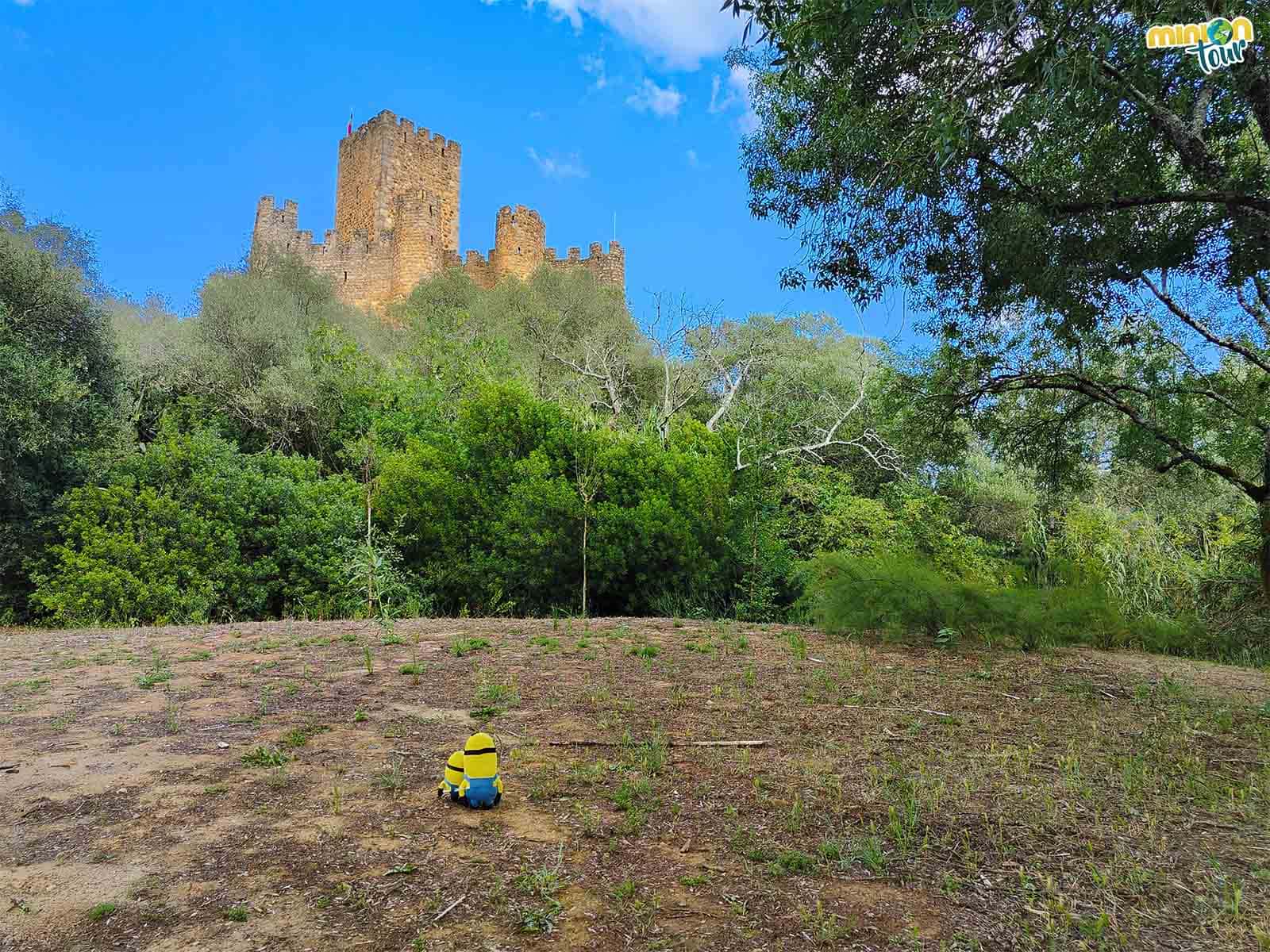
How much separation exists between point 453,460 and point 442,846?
323 inches

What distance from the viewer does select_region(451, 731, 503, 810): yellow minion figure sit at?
2729 mm

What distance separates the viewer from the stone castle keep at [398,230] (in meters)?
29.4

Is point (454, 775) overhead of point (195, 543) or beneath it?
beneath

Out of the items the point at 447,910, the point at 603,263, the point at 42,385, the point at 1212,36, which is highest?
the point at 603,263

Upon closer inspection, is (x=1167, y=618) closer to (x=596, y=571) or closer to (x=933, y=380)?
(x=933, y=380)

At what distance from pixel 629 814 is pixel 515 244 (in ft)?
96.4

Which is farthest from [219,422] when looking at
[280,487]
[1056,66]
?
[1056,66]

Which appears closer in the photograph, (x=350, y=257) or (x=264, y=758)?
(x=264, y=758)

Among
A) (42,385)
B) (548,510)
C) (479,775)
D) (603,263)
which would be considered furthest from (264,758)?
(603,263)

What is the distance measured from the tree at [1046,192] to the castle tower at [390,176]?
2634cm

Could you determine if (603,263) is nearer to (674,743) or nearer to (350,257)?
(350,257)

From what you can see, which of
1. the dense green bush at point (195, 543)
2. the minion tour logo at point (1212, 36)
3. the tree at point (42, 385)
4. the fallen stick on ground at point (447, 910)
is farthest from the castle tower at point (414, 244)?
the fallen stick on ground at point (447, 910)

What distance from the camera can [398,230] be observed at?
29734 millimetres

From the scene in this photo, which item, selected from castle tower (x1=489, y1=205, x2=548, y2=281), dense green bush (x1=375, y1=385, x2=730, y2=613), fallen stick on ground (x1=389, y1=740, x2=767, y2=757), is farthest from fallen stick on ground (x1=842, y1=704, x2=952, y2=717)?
castle tower (x1=489, y1=205, x2=548, y2=281)
